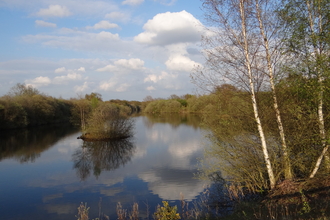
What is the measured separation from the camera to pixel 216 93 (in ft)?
26.2

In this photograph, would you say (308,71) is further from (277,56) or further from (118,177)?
(118,177)

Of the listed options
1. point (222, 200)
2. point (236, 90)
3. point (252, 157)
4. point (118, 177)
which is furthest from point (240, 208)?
point (118, 177)

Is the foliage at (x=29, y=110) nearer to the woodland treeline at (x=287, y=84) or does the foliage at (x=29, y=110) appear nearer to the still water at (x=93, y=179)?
the still water at (x=93, y=179)

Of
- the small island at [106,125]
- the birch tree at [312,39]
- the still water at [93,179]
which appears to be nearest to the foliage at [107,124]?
the small island at [106,125]

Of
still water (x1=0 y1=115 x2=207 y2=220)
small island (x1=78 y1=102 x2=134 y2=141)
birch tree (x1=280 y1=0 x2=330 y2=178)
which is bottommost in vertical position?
still water (x1=0 y1=115 x2=207 y2=220)

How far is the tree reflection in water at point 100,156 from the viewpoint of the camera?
14.4 meters

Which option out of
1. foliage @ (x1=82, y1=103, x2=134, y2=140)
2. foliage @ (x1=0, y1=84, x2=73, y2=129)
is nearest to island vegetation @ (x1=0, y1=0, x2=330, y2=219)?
foliage @ (x1=82, y1=103, x2=134, y2=140)

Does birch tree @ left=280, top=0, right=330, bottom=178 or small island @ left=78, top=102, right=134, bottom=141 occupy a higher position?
birch tree @ left=280, top=0, right=330, bottom=178

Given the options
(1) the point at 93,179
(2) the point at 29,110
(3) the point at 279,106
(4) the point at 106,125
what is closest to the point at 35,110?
(2) the point at 29,110

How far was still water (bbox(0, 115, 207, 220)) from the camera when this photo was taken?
349 inches

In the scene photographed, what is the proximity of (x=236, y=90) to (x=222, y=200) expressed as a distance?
11.8 feet

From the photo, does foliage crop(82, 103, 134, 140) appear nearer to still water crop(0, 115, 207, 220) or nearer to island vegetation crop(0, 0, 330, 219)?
still water crop(0, 115, 207, 220)

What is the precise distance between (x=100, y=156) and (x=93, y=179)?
550 centimetres

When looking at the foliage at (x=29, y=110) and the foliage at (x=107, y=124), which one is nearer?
the foliage at (x=107, y=124)
